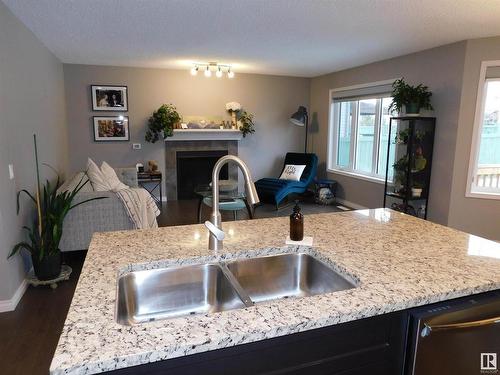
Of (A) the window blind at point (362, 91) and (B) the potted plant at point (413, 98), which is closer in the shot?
(B) the potted plant at point (413, 98)

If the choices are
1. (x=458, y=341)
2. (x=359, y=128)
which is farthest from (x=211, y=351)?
(x=359, y=128)

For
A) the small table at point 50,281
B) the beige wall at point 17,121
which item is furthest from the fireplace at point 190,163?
the small table at point 50,281

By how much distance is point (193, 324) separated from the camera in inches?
36.4

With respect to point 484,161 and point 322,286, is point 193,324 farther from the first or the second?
point 484,161

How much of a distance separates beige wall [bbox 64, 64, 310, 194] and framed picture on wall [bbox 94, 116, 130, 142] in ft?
0.31

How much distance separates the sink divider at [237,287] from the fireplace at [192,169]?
16.9ft

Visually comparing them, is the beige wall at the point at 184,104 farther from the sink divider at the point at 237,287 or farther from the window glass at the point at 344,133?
the sink divider at the point at 237,287

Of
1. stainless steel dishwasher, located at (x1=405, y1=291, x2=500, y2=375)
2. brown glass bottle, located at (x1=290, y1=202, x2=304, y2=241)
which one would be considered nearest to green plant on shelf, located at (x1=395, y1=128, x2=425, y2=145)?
brown glass bottle, located at (x1=290, y1=202, x2=304, y2=241)

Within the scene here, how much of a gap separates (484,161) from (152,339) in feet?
14.6

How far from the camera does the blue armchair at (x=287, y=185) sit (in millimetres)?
5598

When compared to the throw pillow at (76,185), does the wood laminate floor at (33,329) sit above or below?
below

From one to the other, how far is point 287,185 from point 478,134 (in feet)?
8.83

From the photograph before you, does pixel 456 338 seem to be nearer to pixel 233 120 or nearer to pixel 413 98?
pixel 413 98

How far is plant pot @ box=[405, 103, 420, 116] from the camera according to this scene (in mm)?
4301
